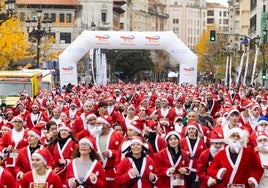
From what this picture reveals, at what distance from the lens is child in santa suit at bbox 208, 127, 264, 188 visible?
11.3 m

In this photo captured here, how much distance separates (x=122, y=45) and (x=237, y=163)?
39145mm

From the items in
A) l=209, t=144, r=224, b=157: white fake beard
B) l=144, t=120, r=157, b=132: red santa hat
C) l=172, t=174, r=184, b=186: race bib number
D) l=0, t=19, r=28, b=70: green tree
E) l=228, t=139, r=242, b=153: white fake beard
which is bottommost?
l=172, t=174, r=184, b=186: race bib number

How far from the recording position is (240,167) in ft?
37.4

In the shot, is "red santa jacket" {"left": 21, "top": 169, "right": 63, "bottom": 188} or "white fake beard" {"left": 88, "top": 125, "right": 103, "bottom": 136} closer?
"red santa jacket" {"left": 21, "top": 169, "right": 63, "bottom": 188}

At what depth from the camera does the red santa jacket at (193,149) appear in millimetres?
13523

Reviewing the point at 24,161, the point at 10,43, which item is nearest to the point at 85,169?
the point at 24,161

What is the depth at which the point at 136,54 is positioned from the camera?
131 metres

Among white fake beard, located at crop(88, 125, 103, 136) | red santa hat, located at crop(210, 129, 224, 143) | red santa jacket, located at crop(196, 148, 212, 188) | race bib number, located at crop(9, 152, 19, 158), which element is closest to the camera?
red santa jacket, located at crop(196, 148, 212, 188)

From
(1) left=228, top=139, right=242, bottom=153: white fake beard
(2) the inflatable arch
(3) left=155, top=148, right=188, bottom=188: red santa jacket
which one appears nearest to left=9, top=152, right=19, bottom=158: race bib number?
(3) left=155, top=148, right=188, bottom=188: red santa jacket

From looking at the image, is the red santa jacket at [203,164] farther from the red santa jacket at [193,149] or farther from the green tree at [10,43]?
the green tree at [10,43]

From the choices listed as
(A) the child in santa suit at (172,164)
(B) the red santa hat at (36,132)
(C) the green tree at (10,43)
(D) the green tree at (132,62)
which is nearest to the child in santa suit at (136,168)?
(A) the child in santa suit at (172,164)

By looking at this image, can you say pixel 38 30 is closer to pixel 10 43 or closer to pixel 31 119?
pixel 10 43

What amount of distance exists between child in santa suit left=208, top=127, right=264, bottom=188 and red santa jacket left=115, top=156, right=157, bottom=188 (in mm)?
972

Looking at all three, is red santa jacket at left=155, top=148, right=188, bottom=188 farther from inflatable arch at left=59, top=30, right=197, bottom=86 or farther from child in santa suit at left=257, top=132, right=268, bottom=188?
inflatable arch at left=59, top=30, right=197, bottom=86
